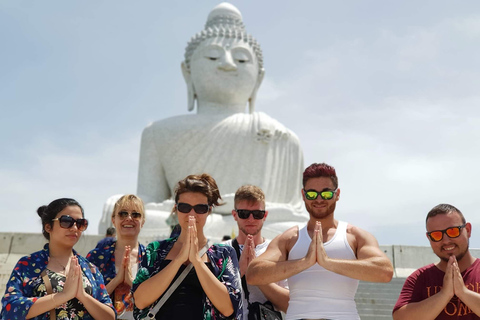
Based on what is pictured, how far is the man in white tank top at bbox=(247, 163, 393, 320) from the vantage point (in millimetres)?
2602

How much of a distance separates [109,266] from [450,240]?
6.13 feet

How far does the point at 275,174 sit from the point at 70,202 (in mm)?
10283

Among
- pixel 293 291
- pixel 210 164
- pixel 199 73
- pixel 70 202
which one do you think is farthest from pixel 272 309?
pixel 199 73

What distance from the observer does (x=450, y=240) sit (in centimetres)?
275

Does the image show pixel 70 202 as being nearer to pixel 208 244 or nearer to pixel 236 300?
pixel 208 244

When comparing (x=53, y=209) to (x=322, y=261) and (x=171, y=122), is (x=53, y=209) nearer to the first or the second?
(x=322, y=261)

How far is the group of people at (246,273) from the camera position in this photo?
2590 mm

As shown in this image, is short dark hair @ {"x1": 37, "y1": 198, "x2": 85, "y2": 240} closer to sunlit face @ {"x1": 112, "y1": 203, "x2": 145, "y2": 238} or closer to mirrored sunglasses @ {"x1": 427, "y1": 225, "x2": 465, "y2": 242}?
sunlit face @ {"x1": 112, "y1": 203, "x2": 145, "y2": 238}

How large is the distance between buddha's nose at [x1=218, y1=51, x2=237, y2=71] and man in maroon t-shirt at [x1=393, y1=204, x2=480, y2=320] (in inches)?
430

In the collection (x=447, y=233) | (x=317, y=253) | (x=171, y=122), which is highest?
(x=171, y=122)

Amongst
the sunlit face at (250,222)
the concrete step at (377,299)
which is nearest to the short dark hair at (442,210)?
the sunlit face at (250,222)

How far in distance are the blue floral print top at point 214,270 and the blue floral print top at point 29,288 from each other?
37cm

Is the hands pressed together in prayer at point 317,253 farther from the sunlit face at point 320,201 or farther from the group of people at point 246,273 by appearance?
the sunlit face at point 320,201

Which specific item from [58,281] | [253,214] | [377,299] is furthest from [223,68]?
[58,281]
